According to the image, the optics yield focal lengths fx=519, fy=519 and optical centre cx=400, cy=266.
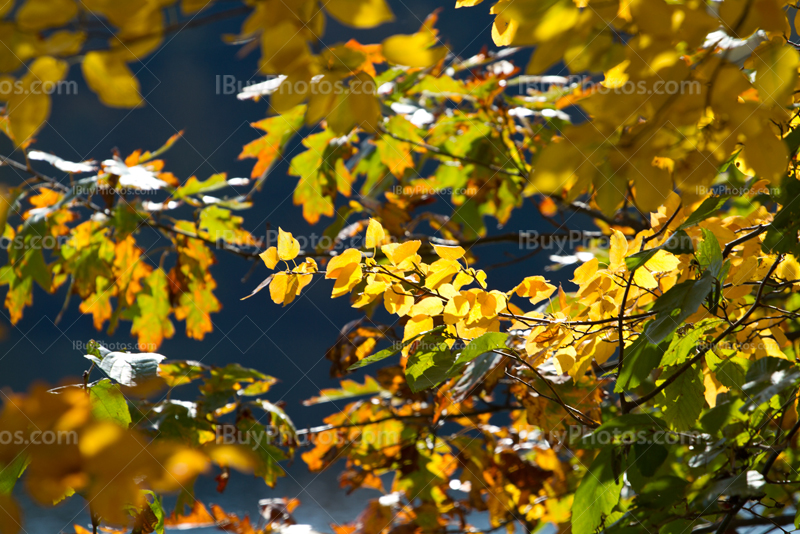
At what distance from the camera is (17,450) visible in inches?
12.6

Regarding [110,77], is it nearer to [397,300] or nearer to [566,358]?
[397,300]

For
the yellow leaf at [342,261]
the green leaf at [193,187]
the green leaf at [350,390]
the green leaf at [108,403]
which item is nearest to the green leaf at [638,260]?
the yellow leaf at [342,261]

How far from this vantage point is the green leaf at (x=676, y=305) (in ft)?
1.72

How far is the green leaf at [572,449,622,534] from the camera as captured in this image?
0.68 meters

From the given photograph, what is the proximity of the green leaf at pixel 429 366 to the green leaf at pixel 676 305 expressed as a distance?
0.82 ft

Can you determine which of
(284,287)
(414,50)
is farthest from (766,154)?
(284,287)

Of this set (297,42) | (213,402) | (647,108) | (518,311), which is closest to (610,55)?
(647,108)

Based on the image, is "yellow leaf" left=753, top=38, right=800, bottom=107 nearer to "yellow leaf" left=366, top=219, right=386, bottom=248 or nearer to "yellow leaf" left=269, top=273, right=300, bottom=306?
"yellow leaf" left=366, top=219, right=386, bottom=248

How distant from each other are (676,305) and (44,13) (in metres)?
0.61

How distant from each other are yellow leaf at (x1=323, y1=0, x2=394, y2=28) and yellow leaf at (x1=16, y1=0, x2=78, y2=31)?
174 mm

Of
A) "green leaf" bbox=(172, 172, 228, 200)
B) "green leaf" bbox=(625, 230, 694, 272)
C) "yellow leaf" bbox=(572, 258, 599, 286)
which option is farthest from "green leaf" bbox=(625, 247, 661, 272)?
"green leaf" bbox=(172, 172, 228, 200)

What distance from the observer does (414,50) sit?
14.1 inches

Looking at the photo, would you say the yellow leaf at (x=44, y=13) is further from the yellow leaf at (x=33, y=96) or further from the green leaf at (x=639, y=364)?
the green leaf at (x=639, y=364)

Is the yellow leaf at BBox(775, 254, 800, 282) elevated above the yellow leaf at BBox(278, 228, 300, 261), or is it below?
above
